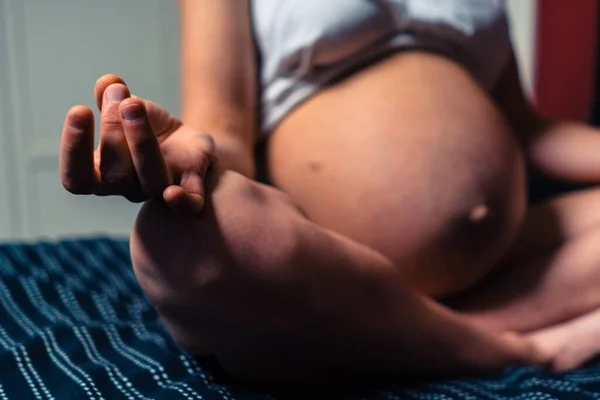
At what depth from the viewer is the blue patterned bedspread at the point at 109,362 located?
46cm

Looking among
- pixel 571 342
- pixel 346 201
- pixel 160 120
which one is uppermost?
pixel 160 120

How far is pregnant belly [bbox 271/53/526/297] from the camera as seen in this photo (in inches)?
23.0

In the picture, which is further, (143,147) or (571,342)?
(571,342)

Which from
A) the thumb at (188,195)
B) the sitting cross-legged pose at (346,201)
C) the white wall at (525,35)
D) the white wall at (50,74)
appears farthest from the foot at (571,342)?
the white wall at (525,35)

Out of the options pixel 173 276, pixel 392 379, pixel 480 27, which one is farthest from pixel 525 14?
pixel 173 276

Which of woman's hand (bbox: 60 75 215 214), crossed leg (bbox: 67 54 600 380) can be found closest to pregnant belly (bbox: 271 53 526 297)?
crossed leg (bbox: 67 54 600 380)

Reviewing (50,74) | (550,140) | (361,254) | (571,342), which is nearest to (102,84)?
(361,254)

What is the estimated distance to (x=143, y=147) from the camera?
1.09 feet

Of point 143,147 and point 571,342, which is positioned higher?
point 143,147

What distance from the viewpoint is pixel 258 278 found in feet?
1.34

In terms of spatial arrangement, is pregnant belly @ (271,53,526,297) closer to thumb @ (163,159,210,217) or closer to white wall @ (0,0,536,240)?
thumb @ (163,159,210,217)

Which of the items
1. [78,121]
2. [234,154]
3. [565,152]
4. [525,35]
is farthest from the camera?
[525,35]

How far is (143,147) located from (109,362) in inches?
10.3

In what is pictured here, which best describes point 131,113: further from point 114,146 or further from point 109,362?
point 109,362
